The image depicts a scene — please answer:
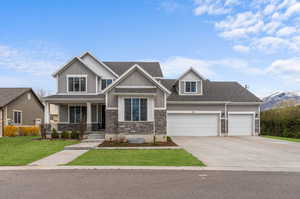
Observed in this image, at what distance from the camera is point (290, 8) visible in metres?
13.0

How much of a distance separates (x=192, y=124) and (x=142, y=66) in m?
8.09

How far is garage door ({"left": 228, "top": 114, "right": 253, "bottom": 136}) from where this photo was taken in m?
19.5

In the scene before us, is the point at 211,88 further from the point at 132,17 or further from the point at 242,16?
the point at 132,17

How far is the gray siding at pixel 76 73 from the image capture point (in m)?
17.5

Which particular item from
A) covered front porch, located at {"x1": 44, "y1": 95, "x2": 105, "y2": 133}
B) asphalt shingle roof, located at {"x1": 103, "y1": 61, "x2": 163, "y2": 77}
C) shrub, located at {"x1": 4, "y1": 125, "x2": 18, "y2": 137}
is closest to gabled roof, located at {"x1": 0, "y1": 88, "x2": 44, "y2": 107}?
shrub, located at {"x1": 4, "y1": 125, "x2": 18, "y2": 137}

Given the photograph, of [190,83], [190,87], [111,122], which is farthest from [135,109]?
[190,83]

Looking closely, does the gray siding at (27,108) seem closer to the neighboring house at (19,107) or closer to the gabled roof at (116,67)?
the neighboring house at (19,107)

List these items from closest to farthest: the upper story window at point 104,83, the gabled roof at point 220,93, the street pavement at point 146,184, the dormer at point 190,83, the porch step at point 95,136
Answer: the street pavement at point 146,184
the porch step at point 95,136
the upper story window at point 104,83
the gabled roof at point 220,93
the dormer at point 190,83

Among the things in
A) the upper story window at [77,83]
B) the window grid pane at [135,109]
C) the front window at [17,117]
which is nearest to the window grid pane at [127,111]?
the window grid pane at [135,109]

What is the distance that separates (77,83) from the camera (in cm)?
1753

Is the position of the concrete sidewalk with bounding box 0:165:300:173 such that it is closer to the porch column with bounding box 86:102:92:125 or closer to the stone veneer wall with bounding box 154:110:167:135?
the stone veneer wall with bounding box 154:110:167:135

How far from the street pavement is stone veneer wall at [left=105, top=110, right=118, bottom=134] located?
7436 millimetres

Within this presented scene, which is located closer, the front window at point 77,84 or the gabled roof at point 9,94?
the front window at point 77,84

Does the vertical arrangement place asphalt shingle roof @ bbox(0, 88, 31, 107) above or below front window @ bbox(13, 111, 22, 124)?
above
